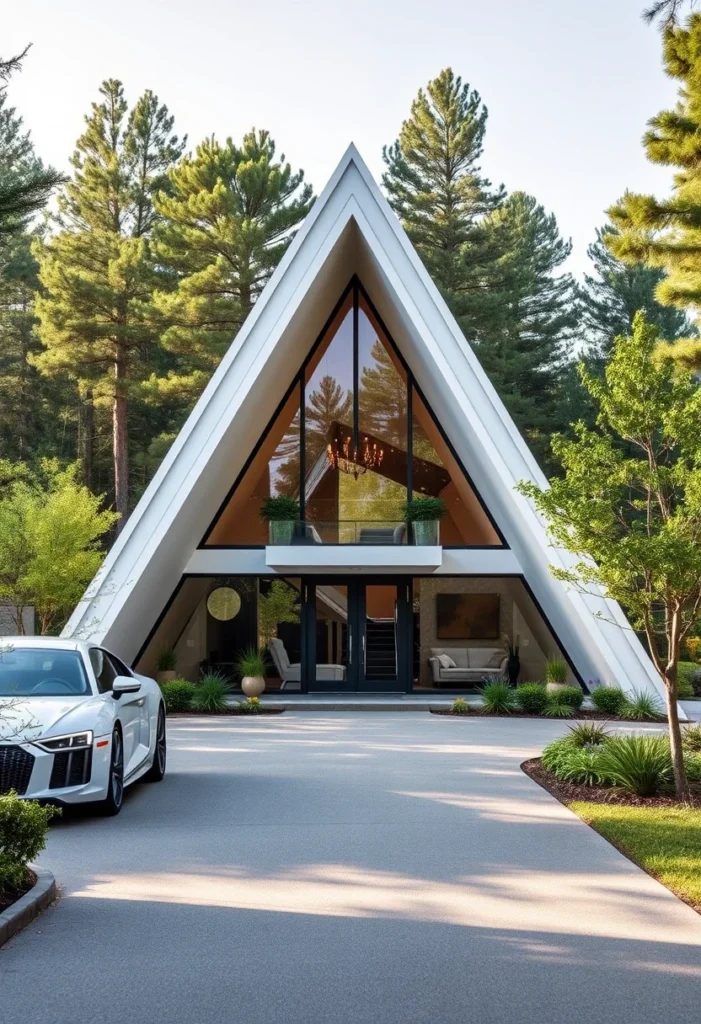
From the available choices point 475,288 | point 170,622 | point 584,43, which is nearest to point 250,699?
point 170,622

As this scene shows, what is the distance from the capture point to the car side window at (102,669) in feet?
36.0

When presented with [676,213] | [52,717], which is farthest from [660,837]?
[676,213]

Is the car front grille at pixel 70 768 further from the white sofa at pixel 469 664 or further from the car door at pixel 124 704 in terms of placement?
the white sofa at pixel 469 664

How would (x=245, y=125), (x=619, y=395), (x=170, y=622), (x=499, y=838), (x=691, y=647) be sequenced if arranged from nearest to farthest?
(x=499, y=838)
(x=619, y=395)
(x=170, y=622)
(x=691, y=647)
(x=245, y=125)

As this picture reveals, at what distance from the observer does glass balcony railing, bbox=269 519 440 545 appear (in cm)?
2411

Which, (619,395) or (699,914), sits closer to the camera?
(699,914)

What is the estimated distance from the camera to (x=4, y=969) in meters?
5.66

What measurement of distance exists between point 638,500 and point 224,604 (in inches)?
577

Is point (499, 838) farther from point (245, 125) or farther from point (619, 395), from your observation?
point (245, 125)

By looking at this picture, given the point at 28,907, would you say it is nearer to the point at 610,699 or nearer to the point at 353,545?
the point at 610,699

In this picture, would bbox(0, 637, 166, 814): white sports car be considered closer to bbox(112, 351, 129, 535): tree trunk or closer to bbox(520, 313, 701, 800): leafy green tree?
bbox(520, 313, 701, 800): leafy green tree

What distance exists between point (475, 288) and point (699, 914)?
124 feet

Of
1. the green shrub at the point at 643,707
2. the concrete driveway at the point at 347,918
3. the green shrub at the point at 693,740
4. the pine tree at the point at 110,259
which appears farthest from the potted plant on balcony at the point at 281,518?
the pine tree at the point at 110,259

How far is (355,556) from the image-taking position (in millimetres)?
23234
